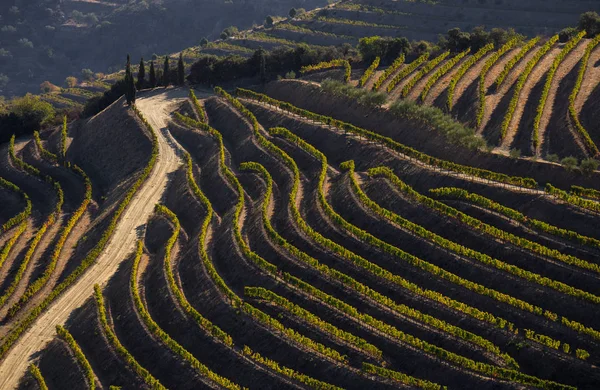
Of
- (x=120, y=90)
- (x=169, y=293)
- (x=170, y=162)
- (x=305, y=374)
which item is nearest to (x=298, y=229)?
(x=169, y=293)

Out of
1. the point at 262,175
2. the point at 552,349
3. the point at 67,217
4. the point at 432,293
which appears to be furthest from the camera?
the point at 67,217

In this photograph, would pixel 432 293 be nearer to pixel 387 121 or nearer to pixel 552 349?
pixel 552 349

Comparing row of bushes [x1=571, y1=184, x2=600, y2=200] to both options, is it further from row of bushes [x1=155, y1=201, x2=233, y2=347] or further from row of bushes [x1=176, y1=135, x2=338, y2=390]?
row of bushes [x1=155, y1=201, x2=233, y2=347]

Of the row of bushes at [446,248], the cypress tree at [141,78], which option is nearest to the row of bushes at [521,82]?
the row of bushes at [446,248]

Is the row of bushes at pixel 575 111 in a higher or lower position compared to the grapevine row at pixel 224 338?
higher

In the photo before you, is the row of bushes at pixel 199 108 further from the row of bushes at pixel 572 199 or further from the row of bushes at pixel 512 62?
the row of bushes at pixel 572 199

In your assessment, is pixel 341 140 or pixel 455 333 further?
pixel 341 140
